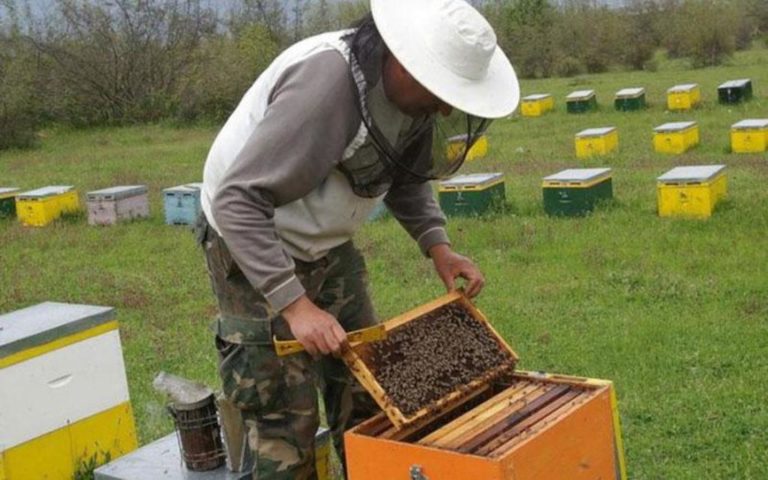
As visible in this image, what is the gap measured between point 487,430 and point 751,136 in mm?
7332

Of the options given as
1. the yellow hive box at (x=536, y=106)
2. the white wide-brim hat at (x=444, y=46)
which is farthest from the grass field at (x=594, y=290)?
the yellow hive box at (x=536, y=106)

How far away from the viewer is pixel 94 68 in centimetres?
1700

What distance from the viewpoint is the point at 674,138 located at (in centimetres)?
877

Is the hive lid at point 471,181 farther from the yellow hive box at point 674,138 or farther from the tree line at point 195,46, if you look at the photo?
the tree line at point 195,46

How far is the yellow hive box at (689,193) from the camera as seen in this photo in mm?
5938

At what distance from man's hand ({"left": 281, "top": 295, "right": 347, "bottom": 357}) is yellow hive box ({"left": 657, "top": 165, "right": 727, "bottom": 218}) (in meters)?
4.58

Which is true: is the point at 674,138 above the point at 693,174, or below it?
below

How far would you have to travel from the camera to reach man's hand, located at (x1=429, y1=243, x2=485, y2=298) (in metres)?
2.24

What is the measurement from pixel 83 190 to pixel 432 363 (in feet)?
27.2

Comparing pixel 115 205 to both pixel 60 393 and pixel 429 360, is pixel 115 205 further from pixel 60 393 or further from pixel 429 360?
pixel 429 360

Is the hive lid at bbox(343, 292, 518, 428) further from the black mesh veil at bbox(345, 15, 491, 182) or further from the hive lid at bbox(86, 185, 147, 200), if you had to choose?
the hive lid at bbox(86, 185, 147, 200)

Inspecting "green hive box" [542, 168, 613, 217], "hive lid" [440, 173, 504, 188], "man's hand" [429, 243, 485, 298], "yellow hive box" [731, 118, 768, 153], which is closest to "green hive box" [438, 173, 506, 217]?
"hive lid" [440, 173, 504, 188]

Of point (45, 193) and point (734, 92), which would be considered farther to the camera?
point (734, 92)

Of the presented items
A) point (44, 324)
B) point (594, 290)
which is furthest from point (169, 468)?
point (594, 290)
